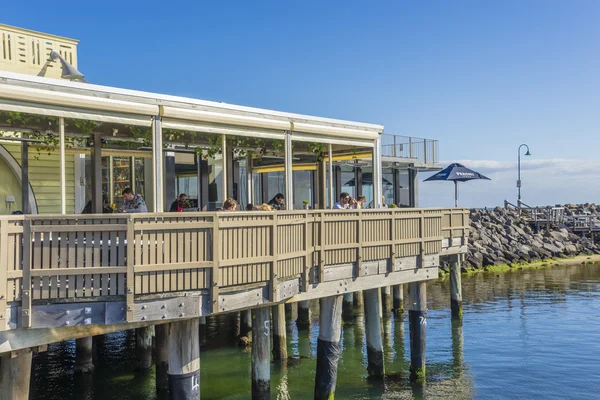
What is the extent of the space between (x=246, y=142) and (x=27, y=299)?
890 centimetres

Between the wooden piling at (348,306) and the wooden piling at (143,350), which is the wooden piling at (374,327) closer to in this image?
the wooden piling at (143,350)

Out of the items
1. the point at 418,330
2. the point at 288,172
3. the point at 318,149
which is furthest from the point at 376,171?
the point at 418,330

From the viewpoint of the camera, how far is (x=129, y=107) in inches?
436

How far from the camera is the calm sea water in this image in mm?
15578

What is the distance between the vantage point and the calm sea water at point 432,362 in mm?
15578

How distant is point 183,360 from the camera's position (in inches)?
390

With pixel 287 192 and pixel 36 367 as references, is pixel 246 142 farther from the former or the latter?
pixel 36 367

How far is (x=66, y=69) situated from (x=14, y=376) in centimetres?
1148

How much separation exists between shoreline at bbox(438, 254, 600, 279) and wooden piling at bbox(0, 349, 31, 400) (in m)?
29.0

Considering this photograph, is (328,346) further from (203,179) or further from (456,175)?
(456,175)

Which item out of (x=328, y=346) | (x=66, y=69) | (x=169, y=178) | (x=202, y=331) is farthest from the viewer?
(x=169, y=178)

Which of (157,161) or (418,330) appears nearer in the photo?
(157,161)

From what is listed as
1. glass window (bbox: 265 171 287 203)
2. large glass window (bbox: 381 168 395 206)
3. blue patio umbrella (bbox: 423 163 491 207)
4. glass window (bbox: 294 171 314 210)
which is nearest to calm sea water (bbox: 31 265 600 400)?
blue patio umbrella (bbox: 423 163 491 207)

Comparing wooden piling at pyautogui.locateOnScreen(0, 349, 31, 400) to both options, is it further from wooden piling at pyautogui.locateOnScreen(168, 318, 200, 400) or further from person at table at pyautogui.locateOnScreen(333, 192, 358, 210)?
person at table at pyautogui.locateOnScreen(333, 192, 358, 210)
